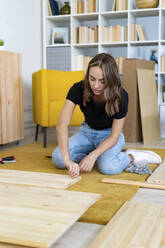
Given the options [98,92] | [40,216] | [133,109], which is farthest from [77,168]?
[133,109]

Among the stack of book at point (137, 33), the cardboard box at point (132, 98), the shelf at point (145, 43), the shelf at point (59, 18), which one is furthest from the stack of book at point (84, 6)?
the cardboard box at point (132, 98)

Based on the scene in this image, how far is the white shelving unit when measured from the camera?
171 inches

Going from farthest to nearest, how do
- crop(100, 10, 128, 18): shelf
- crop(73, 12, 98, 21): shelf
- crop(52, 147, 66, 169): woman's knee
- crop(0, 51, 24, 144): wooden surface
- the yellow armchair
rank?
crop(73, 12, 98, 21): shelf
crop(100, 10, 128, 18): shelf
the yellow armchair
crop(0, 51, 24, 144): wooden surface
crop(52, 147, 66, 169): woman's knee

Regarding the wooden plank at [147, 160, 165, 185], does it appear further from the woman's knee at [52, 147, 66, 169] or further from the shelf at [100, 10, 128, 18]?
the shelf at [100, 10, 128, 18]

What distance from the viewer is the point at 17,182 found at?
1899 mm

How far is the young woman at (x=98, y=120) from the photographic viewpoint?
189 centimetres

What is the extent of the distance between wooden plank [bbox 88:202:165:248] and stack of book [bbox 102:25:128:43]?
3358mm

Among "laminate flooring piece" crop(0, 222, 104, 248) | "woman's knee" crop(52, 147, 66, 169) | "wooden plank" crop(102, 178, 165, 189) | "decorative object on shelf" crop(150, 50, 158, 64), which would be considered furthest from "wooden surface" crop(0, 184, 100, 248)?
"decorative object on shelf" crop(150, 50, 158, 64)

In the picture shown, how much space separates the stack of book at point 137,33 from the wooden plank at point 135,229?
10.9ft

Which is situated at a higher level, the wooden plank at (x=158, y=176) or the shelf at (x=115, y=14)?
the shelf at (x=115, y=14)

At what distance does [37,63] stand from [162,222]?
3734 mm

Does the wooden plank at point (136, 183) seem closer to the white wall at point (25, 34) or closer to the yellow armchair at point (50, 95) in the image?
the yellow armchair at point (50, 95)

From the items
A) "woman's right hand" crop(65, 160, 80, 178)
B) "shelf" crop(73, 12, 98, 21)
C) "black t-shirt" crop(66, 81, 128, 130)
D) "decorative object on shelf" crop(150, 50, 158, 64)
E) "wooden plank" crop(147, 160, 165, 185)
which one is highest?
"shelf" crop(73, 12, 98, 21)

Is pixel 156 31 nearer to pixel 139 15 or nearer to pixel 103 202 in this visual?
pixel 139 15
